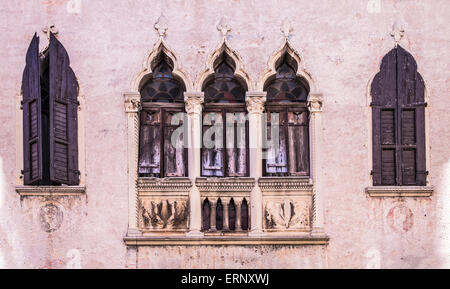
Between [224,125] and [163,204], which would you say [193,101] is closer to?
[224,125]

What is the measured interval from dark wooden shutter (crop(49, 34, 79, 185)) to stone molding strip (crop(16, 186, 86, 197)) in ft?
0.39

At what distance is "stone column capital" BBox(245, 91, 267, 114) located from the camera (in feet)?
54.1

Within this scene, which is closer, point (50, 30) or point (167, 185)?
point (167, 185)

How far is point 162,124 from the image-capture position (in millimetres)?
16656

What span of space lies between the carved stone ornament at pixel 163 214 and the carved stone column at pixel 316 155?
201cm

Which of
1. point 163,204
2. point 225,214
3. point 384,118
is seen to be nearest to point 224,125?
point 225,214

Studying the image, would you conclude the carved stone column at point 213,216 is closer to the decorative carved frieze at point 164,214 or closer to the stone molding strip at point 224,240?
the stone molding strip at point 224,240

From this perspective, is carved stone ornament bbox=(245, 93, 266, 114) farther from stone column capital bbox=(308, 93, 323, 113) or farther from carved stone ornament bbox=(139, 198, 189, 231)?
carved stone ornament bbox=(139, 198, 189, 231)

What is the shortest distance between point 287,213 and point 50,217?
12.1 ft

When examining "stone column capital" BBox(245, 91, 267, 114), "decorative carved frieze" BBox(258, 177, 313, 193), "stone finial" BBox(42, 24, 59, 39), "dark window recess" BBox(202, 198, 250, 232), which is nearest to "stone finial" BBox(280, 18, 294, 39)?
"stone column capital" BBox(245, 91, 267, 114)

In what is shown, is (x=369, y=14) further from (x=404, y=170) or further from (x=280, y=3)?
(x=404, y=170)

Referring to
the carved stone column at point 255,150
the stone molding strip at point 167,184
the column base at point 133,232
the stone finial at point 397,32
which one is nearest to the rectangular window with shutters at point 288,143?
the carved stone column at point 255,150

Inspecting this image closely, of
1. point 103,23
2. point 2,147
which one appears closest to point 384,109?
point 103,23

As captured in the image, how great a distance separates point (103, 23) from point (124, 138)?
1.96m
